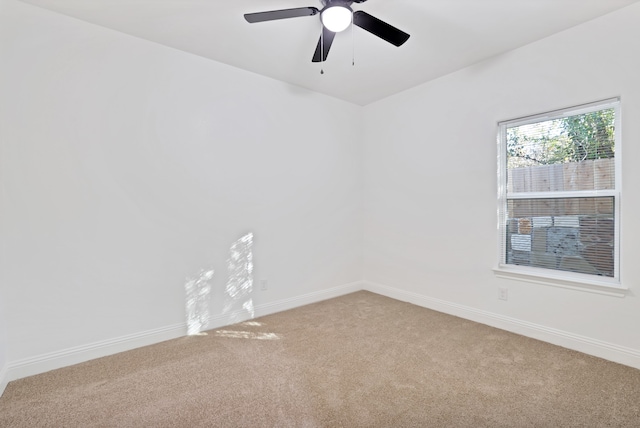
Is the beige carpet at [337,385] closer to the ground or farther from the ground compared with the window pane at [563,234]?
closer to the ground

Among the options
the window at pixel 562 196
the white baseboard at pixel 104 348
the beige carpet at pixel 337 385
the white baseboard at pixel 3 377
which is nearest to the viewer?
the beige carpet at pixel 337 385

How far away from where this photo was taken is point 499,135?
9.61 feet

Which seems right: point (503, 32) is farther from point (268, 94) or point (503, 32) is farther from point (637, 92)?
point (268, 94)

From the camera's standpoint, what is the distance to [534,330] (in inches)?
104

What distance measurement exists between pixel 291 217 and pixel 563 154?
8.50 ft

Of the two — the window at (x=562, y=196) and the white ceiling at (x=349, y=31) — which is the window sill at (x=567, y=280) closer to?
the window at (x=562, y=196)

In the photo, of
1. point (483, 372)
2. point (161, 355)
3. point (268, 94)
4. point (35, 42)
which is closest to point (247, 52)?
point (268, 94)

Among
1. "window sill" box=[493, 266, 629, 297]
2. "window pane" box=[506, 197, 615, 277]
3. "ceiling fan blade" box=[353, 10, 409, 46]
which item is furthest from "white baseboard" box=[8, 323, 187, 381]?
"window pane" box=[506, 197, 615, 277]

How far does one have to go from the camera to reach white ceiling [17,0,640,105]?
2.14m

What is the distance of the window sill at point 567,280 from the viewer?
7.43 ft

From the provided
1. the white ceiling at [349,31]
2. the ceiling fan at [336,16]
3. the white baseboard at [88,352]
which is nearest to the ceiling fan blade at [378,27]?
the ceiling fan at [336,16]

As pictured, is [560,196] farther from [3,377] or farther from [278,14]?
[3,377]

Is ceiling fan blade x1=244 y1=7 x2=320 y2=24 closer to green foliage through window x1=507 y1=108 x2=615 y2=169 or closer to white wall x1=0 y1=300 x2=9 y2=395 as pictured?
green foliage through window x1=507 y1=108 x2=615 y2=169

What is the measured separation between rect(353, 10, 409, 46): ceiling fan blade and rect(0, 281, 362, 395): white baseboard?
8.78 feet
